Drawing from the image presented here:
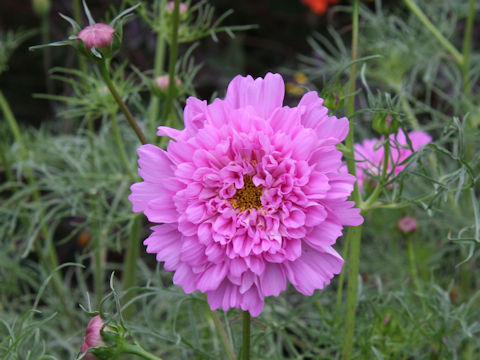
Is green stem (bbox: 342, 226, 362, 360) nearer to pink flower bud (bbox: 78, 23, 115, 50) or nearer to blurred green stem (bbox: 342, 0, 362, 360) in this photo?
blurred green stem (bbox: 342, 0, 362, 360)

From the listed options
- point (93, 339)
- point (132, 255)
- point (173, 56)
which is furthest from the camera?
point (132, 255)

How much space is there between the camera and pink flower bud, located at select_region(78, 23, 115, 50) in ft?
1.28

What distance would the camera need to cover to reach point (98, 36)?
392mm

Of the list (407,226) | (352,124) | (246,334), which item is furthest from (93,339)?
(407,226)

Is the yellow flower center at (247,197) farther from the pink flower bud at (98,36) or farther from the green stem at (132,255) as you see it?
the green stem at (132,255)

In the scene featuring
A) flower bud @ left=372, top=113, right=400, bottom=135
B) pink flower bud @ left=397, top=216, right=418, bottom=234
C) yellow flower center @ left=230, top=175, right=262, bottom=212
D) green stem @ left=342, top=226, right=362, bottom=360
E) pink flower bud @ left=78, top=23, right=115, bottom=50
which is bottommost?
pink flower bud @ left=397, top=216, right=418, bottom=234

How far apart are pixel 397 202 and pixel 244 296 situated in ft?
0.53

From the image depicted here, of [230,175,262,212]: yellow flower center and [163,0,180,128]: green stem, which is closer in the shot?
[230,175,262,212]: yellow flower center

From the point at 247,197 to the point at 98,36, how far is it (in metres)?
0.15

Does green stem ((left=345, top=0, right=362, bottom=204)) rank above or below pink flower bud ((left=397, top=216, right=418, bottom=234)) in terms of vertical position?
above

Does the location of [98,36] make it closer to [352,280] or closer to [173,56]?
[173,56]

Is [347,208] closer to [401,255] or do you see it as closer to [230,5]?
[401,255]

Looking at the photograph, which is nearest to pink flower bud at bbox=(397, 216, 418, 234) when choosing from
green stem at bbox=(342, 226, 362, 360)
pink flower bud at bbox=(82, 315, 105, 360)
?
green stem at bbox=(342, 226, 362, 360)

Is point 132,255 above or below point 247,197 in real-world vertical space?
below
